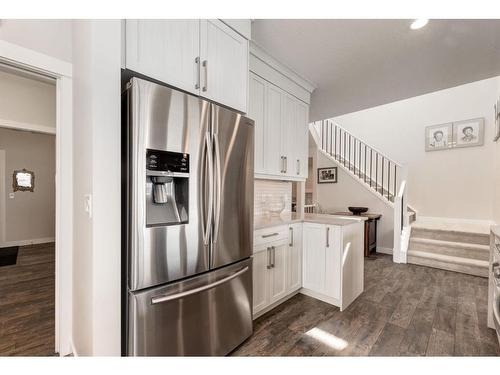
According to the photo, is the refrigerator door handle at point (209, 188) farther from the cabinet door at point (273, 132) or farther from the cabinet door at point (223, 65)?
the cabinet door at point (273, 132)

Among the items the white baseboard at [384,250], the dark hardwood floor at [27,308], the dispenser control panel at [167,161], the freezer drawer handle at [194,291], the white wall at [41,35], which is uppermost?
the white wall at [41,35]

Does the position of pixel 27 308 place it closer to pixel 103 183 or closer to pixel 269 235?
pixel 103 183

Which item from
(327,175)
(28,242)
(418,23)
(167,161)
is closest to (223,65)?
(167,161)

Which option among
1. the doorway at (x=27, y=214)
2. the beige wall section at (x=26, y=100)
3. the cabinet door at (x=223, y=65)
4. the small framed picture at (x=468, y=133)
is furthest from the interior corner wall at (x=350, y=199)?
the beige wall section at (x=26, y=100)

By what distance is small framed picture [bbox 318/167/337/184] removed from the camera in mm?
5609

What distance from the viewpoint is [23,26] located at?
1.50 meters

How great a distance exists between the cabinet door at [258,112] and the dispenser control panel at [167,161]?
1.02m

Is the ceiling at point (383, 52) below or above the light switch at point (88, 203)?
above

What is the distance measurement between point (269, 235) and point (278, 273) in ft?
1.46

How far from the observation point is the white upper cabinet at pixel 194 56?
125 cm

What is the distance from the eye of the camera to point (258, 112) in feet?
7.43
